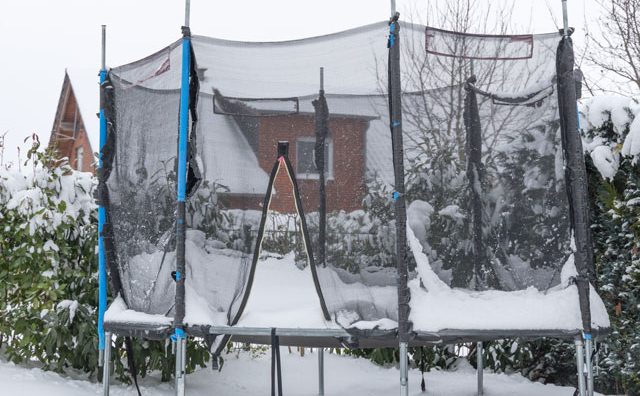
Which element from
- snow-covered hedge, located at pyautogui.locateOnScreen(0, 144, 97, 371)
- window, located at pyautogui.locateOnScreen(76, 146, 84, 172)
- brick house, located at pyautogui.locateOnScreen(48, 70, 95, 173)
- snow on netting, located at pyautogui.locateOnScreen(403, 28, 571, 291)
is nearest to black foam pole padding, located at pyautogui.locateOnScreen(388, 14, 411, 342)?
snow on netting, located at pyautogui.locateOnScreen(403, 28, 571, 291)

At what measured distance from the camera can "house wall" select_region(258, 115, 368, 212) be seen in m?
3.75

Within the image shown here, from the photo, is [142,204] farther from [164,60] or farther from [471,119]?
[471,119]

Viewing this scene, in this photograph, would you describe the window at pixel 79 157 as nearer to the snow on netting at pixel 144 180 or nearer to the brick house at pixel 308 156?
the snow on netting at pixel 144 180

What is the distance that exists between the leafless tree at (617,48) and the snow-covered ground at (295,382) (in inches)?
239

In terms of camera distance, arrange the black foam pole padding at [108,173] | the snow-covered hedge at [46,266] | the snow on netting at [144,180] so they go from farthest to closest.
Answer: the snow-covered hedge at [46,266] < the black foam pole padding at [108,173] < the snow on netting at [144,180]

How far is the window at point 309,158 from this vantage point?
152 inches

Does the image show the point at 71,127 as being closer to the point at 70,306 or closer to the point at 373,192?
the point at 70,306

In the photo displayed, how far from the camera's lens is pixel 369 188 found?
3.72 meters

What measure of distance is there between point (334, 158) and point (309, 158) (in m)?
0.14

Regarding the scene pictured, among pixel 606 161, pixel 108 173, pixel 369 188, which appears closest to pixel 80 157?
pixel 108 173

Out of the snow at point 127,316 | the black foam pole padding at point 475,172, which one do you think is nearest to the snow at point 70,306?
the snow at point 127,316

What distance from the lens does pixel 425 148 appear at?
3.70m

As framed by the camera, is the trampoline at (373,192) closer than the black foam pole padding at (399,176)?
No

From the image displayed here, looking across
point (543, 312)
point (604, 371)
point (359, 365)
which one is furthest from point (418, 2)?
point (543, 312)
